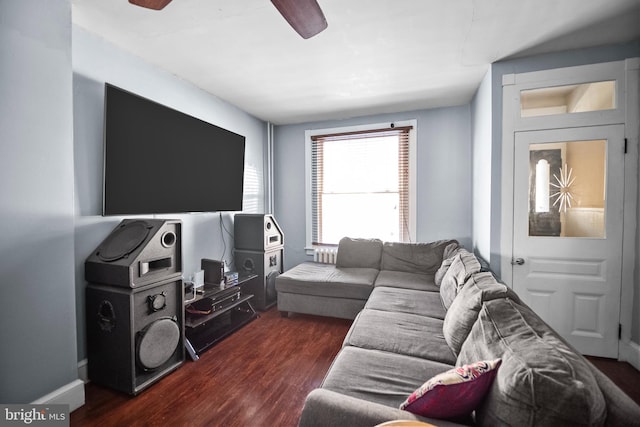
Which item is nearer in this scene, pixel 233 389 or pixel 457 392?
pixel 457 392

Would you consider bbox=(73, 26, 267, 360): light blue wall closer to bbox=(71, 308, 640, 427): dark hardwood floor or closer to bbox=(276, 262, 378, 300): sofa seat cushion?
bbox=(71, 308, 640, 427): dark hardwood floor

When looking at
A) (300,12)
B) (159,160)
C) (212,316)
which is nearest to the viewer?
(300,12)

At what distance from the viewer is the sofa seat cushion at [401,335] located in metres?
1.69

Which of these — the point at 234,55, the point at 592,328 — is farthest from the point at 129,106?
the point at 592,328

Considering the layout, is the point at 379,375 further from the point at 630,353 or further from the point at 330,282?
the point at 630,353

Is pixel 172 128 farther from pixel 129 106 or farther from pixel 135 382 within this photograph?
pixel 135 382

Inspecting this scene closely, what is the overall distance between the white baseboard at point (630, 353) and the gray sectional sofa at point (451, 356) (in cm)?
136

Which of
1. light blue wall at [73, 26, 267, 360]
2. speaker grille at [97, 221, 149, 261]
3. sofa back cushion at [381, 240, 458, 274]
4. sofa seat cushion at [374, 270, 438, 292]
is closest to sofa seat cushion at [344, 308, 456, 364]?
sofa seat cushion at [374, 270, 438, 292]

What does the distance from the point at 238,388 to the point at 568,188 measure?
122 inches

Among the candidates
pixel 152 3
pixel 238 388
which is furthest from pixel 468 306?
pixel 152 3

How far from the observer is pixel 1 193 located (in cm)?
152

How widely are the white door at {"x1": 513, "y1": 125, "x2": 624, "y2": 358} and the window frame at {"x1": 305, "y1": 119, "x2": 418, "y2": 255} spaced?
4.58 feet

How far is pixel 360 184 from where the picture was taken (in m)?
4.06

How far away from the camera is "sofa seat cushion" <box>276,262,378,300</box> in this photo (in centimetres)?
301
